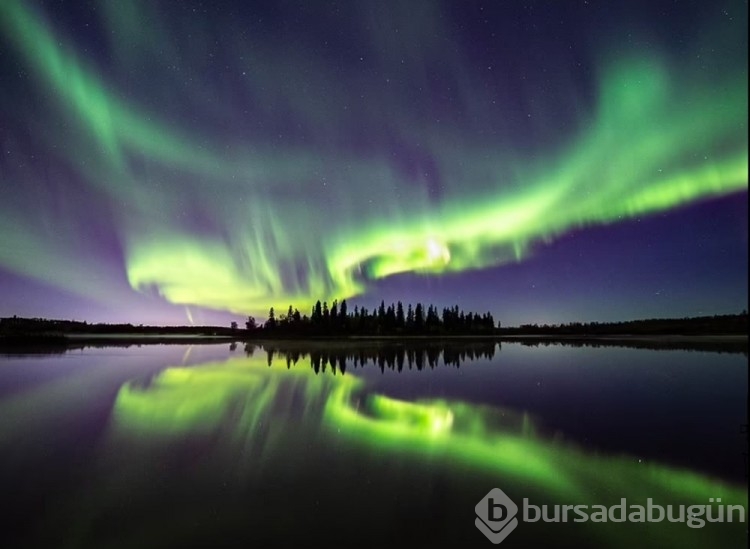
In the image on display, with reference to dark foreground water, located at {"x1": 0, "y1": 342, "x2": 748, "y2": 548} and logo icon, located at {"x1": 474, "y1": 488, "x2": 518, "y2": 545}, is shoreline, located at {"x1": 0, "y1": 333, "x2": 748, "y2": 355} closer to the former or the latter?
dark foreground water, located at {"x1": 0, "y1": 342, "x2": 748, "y2": 548}

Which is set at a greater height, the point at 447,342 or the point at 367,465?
the point at 447,342

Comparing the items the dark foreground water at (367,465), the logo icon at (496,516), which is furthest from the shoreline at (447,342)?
the logo icon at (496,516)

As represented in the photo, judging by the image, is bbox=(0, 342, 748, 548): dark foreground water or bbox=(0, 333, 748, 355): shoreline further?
bbox=(0, 333, 748, 355): shoreline

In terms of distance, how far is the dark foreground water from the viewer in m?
10.7

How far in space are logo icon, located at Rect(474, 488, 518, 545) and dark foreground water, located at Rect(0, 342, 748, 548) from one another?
131 mm

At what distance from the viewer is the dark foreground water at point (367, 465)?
1070cm

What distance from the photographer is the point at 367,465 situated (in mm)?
15273

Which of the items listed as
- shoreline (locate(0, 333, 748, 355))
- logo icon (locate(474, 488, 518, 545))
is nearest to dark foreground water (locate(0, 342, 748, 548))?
logo icon (locate(474, 488, 518, 545))

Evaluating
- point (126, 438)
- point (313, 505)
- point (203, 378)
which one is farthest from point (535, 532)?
point (203, 378)

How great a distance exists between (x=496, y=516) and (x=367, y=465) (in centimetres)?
533

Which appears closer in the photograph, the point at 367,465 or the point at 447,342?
the point at 367,465

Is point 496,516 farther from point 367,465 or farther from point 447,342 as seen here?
point 447,342

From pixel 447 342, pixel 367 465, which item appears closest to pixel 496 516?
pixel 367 465

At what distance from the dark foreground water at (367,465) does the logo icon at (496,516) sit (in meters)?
0.13
